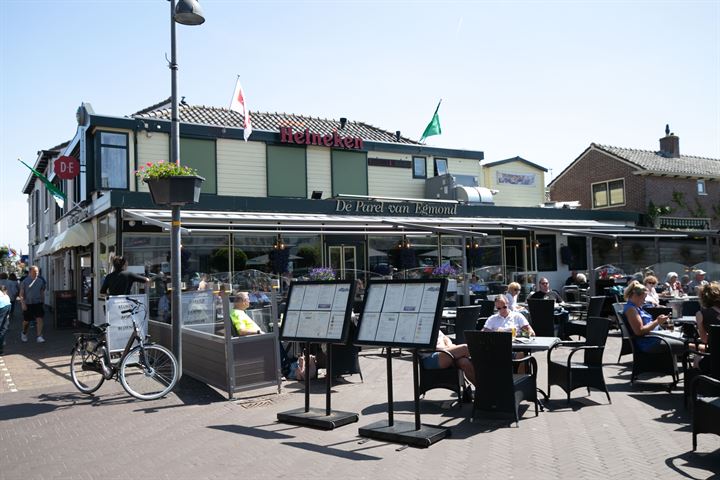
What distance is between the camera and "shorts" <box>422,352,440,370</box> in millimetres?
6672

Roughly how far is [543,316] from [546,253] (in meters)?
14.4

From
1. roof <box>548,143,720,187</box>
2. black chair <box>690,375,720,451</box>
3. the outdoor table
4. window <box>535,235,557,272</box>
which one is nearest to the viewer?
black chair <box>690,375,720,451</box>

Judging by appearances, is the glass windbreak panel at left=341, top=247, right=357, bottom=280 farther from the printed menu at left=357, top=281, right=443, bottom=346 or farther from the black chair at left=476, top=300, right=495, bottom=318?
the printed menu at left=357, top=281, right=443, bottom=346

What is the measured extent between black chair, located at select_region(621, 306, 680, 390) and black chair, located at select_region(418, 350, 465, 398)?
2.27 m

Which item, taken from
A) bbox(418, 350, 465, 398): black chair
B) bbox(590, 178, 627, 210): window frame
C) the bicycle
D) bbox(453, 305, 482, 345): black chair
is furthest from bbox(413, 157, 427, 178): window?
bbox(418, 350, 465, 398): black chair

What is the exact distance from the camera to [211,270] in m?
17.0

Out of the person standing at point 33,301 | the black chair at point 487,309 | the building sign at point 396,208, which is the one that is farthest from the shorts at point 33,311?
the black chair at point 487,309

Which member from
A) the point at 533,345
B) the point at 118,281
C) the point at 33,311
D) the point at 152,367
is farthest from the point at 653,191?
the point at 152,367

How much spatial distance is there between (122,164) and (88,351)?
33.1 ft

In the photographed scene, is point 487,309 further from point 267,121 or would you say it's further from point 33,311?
point 267,121

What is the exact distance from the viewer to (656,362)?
7.27 metres

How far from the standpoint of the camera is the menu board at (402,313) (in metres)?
5.32

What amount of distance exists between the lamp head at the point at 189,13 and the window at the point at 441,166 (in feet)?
50.0

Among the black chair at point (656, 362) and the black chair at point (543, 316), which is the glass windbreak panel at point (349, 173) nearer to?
the black chair at point (543, 316)
